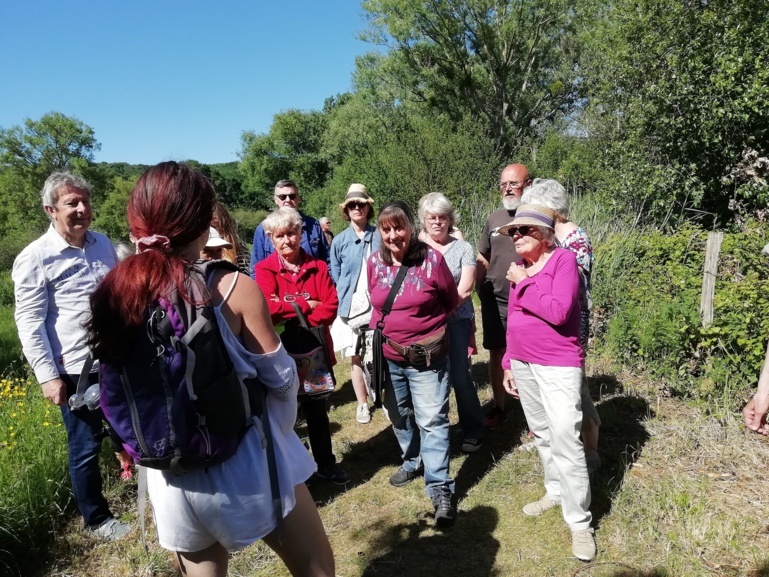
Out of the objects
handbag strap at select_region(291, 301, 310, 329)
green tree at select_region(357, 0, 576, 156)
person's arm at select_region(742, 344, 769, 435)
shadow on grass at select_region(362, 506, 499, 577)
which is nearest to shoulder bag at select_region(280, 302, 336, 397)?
handbag strap at select_region(291, 301, 310, 329)

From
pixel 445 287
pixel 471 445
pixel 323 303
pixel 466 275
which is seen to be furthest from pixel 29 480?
pixel 466 275

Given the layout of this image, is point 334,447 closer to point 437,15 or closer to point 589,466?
point 589,466

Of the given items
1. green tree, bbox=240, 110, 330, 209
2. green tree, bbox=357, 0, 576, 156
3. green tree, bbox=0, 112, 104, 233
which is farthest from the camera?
green tree, bbox=240, 110, 330, 209

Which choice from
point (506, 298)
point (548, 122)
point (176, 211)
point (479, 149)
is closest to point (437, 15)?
point (548, 122)

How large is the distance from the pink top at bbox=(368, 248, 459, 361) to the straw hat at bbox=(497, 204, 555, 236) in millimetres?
539

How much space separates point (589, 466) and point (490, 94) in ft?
89.0

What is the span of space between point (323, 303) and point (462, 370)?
1.08 meters

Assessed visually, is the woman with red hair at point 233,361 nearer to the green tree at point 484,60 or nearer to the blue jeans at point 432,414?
the blue jeans at point 432,414

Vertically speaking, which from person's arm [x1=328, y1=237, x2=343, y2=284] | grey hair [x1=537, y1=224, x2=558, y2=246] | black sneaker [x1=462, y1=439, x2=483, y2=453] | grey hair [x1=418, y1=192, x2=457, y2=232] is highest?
grey hair [x1=418, y1=192, x2=457, y2=232]

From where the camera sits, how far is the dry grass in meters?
2.55

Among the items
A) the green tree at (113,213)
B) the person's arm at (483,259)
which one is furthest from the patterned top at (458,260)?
the green tree at (113,213)

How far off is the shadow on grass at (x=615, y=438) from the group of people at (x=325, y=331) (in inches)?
7.0

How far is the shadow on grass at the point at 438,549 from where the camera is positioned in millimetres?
2695

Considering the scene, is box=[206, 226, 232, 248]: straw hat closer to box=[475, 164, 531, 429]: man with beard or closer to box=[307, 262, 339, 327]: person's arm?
box=[307, 262, 339, 327]: person's arm
